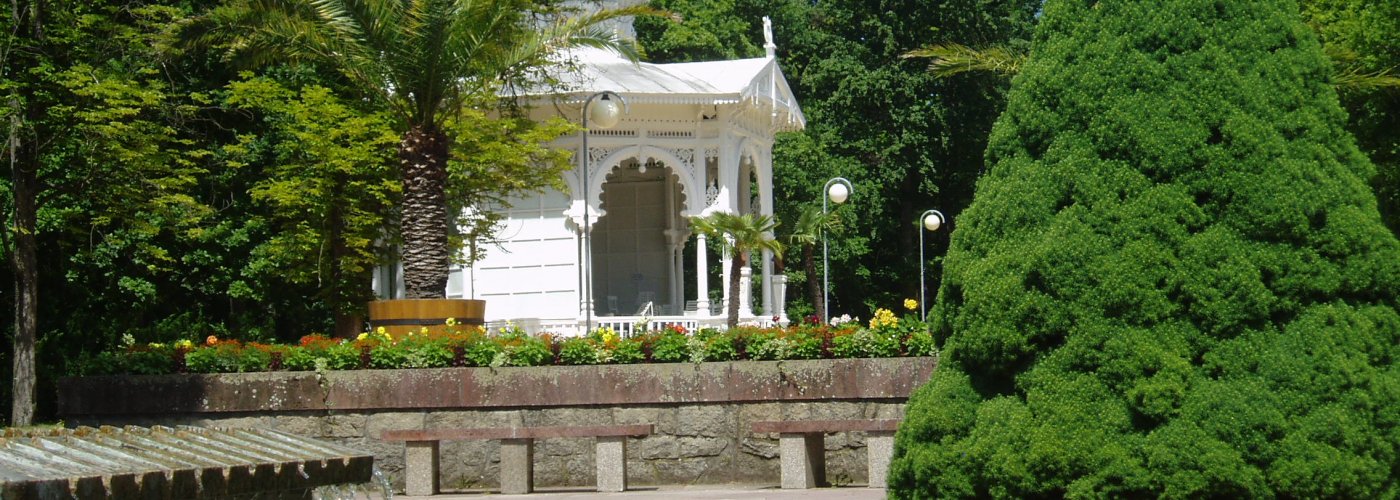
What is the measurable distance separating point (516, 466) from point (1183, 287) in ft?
25.0

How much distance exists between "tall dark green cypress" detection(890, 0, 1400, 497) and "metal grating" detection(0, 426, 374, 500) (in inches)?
124

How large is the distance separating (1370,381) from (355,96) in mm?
20133

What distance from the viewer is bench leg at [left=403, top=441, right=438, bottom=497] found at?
1330 cm

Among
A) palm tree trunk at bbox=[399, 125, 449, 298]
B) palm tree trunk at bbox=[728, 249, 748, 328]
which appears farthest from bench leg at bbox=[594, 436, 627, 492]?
palm tree trunk at bbox=[728, 249, 748, 328]

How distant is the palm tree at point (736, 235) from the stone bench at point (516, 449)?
35.9 feet

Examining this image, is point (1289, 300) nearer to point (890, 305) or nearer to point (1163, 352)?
point (1163, 352)

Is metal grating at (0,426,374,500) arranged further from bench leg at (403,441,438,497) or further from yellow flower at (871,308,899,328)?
yellow flower at (871,308,899,328)

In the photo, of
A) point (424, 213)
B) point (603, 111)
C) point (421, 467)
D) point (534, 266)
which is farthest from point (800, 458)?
point (534, 266)

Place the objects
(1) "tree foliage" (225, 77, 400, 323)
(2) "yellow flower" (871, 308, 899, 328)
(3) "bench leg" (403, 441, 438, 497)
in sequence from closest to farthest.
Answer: (3) "bench leg" (403, 441, 438, 497), (2) "yellow flower" (871, 308, 899, 328), (1) "tree foliage" (225, 77, 400, 323)

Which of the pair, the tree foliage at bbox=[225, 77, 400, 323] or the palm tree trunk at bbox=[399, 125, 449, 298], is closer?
the palm tree trunk at bbox=[399, 125, 449, 298]

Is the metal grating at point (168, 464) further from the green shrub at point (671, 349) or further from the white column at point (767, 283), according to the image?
the white column at point (767, 283)

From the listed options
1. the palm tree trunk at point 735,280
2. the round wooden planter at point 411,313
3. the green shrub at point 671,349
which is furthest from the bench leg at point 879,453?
the palm tree trunk at point 735,280

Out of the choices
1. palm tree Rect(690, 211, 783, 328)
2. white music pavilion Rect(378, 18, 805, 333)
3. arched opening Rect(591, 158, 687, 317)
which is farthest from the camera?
arched opening Rect(591, 158, 687, 317)

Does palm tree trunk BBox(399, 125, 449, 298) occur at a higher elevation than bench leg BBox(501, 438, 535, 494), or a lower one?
higher
